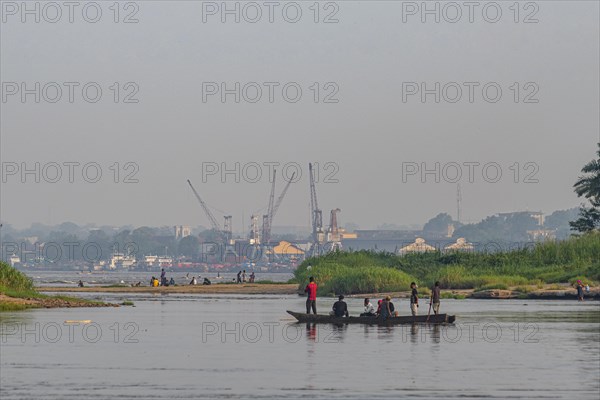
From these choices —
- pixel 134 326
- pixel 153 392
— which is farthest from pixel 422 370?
pixel 134 326

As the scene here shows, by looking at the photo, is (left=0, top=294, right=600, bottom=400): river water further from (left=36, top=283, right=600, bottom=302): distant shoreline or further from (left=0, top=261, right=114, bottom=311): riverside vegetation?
(left=36, top=283, right=600, bottom=302): distant shoreline

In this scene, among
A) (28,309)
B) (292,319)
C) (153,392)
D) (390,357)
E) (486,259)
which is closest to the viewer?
(153,392)

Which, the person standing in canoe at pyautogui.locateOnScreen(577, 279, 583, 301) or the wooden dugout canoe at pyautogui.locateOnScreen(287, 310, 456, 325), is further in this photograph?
the person standing in canoe at pyautogui.locateOnScreen(577, 279, 583, 301)

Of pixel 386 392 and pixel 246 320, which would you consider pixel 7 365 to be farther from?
pixel 246 320

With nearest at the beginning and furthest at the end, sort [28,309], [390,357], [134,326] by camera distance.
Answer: [390,357]
[134,326]
[28,309]

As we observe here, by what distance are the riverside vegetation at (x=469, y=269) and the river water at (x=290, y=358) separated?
30.8 meters

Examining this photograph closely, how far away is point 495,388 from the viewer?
99.5 feet

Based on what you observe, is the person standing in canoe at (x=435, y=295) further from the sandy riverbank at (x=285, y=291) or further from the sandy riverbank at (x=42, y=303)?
the sandy riverbank at (x=285, y=291)

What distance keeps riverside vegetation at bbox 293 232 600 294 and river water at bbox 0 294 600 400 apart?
30.8 metres

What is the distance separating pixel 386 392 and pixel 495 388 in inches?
109

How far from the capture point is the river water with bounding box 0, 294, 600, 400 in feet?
98.4

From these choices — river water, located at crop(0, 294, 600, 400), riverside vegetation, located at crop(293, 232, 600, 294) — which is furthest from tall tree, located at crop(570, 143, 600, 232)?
river water, located at crop(0, 294, 600, 400)

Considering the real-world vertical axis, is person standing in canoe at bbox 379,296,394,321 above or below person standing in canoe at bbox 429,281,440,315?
below

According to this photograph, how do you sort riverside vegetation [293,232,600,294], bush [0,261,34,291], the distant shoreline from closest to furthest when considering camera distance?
bush [0,261,34,291] < the distant shoreline < riverside vegetation [293,232,600,294]
